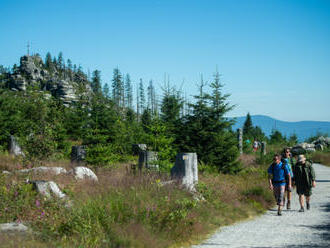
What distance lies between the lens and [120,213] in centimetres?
658

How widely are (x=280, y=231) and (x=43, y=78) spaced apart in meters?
108

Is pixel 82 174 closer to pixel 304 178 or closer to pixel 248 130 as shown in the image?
pixel 304 178

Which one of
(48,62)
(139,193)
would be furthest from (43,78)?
(139,193)

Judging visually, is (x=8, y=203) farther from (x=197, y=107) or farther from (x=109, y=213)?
(x=197, y=107)

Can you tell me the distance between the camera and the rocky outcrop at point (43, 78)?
85.3 m

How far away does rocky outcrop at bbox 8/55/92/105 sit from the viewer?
85300 millimetres

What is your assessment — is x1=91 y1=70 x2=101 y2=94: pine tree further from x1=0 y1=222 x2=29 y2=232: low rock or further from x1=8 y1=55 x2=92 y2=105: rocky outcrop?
x1=0 y1=222 x2=29 y2=232: low rock

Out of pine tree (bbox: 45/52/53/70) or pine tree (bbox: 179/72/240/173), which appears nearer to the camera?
pine tree (bbox: 179/72/240/173)

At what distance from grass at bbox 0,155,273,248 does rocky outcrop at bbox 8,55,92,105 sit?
73.6m

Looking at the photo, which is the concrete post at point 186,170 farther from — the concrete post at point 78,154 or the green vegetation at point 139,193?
the concrete post at point 78,154

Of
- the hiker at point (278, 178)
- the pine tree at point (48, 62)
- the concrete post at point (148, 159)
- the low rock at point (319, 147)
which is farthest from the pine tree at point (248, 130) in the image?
the pine tree at point (48, 62)

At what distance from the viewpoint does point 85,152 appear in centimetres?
1758

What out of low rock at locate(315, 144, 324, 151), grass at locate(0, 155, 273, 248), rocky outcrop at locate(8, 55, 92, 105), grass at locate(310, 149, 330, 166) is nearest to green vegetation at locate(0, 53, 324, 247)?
grass at locate(0, 155, 273, 248)

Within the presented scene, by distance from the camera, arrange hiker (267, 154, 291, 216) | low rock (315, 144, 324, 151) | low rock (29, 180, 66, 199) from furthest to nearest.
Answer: low rock (315, 144, 324, 151), hiker (267, 154, 291, 216), low rock (29, 180, 66, 199)
